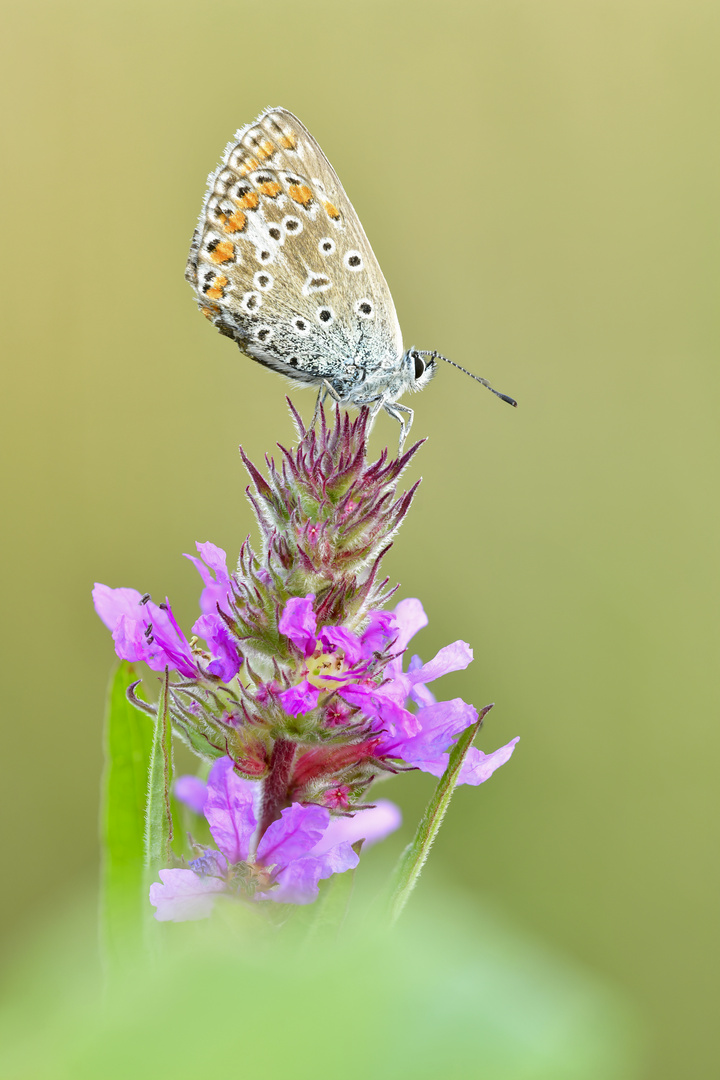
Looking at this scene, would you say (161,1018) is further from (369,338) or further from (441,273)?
(441,273)

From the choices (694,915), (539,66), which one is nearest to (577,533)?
(694,915)

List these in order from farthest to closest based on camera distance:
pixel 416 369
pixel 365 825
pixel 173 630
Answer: pixel 416 369 < pixel 365 825 < pixel 173 630

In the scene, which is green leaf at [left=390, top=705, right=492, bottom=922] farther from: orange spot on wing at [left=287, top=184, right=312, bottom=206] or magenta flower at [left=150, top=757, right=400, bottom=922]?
orange spot on wing at [left=287, top=184, right=312, bottom=206]

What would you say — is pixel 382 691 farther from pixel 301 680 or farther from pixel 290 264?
pixel 290 264

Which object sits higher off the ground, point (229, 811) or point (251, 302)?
point (251, 302)

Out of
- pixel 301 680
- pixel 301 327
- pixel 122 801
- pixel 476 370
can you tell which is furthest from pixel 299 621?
pixel 476 370

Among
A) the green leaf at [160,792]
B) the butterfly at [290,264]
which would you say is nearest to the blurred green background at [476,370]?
the butterfly at [290,264]
